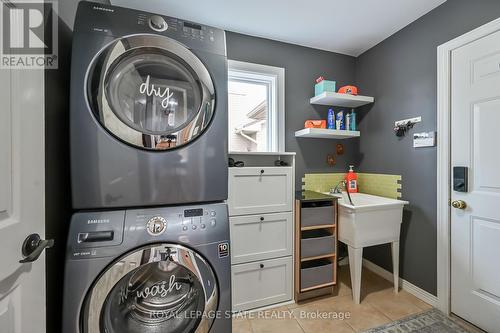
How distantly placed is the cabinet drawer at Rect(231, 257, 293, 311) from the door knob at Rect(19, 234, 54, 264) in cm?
117

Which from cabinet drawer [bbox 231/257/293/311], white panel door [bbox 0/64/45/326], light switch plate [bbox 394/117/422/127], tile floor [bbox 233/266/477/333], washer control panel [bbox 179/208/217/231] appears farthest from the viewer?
light switch plate [bbox 394/117/422/127]

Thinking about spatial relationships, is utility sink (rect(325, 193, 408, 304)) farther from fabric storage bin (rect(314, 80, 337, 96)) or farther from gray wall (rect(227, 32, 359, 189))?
fabric storage bin (rect(314, 80, 337, 96))

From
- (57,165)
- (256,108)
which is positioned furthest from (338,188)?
(57,165)

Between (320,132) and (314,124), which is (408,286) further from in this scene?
(314,124)

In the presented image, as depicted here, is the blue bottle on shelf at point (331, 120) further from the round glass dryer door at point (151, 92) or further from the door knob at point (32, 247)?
the door knob at point (32, 247)

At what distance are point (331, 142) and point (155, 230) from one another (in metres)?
2.12

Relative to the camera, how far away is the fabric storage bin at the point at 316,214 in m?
1.72

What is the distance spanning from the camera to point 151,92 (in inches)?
35.5

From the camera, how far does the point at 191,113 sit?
0.97 metres

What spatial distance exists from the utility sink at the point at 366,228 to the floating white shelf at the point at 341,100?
107 cm

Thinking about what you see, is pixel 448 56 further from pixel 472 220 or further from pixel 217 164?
pixel 217 164

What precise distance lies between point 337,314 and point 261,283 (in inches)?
24.7

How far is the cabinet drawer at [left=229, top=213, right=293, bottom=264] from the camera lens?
5.22 feet

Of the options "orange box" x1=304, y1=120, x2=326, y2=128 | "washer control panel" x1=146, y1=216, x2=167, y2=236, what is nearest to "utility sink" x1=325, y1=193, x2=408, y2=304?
"orange box" x1=304, y1=120, x2=326, y2=128
